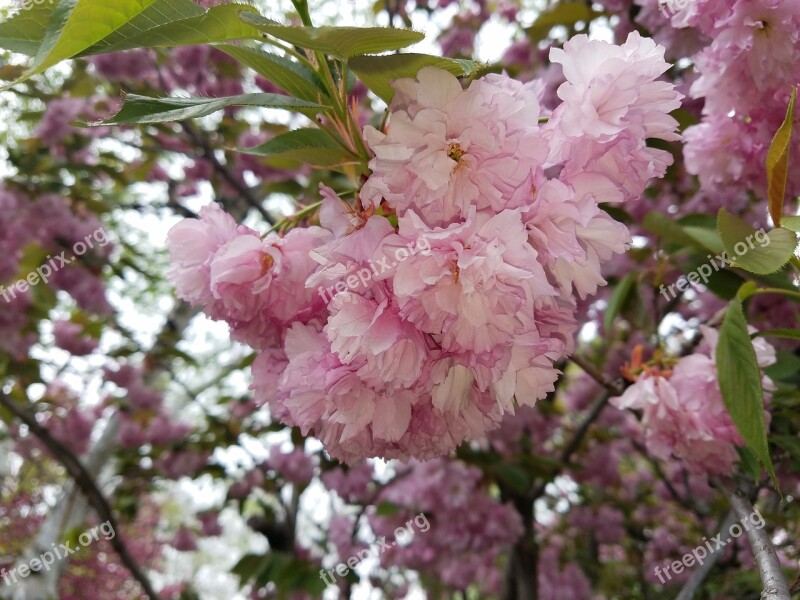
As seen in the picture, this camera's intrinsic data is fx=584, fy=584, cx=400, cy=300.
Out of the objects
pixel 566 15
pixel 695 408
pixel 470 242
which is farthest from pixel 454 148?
pixel 566 15

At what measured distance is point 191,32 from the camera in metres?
0.53

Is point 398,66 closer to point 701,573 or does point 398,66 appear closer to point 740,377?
point 740,377

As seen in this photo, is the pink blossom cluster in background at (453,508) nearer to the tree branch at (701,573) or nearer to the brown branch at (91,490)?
the brown branch at (91,490)

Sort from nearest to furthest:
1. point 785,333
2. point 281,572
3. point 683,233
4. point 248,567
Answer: point 785,333 < point 683,233 < point 281,572 < point 248,567

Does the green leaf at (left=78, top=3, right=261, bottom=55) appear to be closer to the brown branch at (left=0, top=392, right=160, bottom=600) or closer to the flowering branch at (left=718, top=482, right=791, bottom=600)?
the flowering branch at (left=718, top=482, right=791, bottom=600)

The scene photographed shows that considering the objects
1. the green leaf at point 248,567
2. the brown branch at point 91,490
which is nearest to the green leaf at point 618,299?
the green leaf at point 248,567

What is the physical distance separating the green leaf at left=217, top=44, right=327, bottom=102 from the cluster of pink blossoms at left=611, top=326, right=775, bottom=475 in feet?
2.28

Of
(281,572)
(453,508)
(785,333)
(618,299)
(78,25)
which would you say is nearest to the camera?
(78,25)

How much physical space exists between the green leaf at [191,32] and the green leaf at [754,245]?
500 millimetres

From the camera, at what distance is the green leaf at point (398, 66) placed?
1.75 feet

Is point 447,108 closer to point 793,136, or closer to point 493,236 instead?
point 493,236

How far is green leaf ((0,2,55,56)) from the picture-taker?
0.52 m

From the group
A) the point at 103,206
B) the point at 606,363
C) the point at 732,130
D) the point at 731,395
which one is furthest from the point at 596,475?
the point at 103,206

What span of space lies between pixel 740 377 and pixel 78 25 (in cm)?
71
